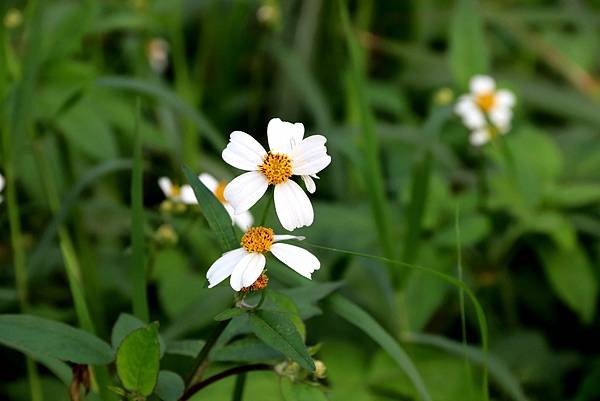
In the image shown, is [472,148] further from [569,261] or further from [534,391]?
[534,391]

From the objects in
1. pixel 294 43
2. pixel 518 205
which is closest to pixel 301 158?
pixel 518 205

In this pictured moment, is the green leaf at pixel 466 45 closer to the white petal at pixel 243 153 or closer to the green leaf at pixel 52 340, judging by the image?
the white petal at pixel 243 153

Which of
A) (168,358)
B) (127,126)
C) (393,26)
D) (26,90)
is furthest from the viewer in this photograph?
(393,26)

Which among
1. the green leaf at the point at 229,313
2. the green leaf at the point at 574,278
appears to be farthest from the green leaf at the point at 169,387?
the green leaf at the point at 574,278

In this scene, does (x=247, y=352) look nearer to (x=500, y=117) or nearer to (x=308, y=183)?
(x=308, y=183)

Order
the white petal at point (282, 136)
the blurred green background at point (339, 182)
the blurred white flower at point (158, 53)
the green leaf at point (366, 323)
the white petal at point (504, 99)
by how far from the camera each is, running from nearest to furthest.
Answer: the white petal at point (282, 136) < the green leaf at point (366, 323) < the blurred green background at point (339, 182) < the white petal at point (504, 99) < the blurred white flower at point (158, 53)

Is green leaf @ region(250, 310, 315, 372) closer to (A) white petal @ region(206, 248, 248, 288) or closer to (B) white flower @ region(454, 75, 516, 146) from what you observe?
(A) white petal @ region(206, 248, 248, 288)
